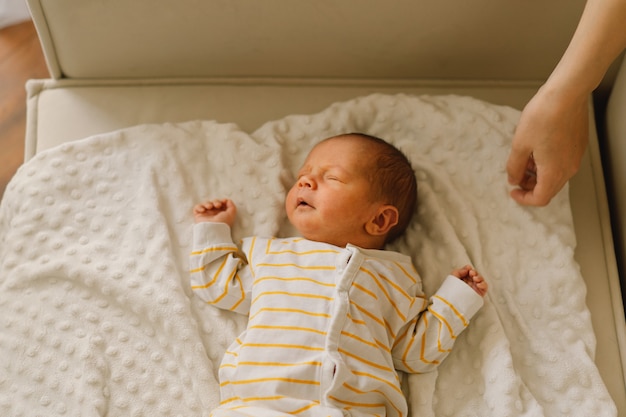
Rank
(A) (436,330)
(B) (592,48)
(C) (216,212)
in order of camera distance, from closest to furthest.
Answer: (B) (592,48) < (A) (436,330) < (C) (216,212)

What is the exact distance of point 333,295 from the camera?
3.66 feet

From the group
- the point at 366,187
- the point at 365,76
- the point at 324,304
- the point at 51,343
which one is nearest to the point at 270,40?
the point at 365,76

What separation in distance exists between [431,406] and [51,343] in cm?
A: 62

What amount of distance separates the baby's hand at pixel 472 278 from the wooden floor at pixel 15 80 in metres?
1.08

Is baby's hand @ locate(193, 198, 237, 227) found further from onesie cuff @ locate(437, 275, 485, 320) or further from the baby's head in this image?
onesie cuff @ locate(437, 275, 485, 320)

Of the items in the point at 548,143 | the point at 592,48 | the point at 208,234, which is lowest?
the point at 208,234

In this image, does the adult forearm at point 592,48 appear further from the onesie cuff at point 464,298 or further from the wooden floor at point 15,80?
the wooden floor at point 15,80

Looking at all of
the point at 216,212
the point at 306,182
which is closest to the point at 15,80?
the point at 216,212

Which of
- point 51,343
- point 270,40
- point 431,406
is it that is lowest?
point 431,406

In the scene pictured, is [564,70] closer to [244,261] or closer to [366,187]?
[366,187]

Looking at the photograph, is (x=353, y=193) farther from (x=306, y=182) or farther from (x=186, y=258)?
(x=186, y=258)

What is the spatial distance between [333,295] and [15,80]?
116 cm

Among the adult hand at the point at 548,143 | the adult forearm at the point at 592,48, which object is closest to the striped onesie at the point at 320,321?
the adult hand at the point at 548,143

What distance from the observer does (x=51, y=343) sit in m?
1.12
